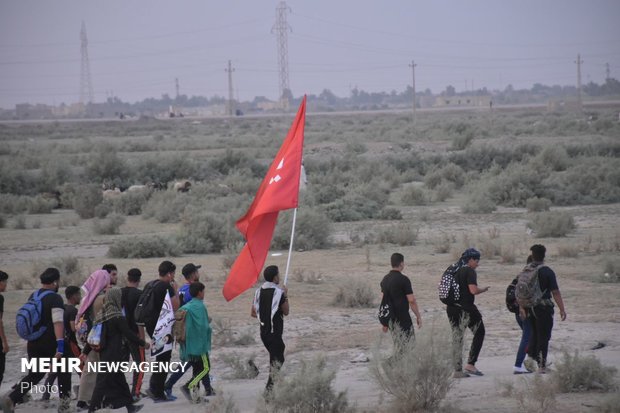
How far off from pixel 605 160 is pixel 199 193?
19722 millimetres

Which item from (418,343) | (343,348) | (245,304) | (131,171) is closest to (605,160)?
(131,171)

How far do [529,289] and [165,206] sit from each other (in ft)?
77.3

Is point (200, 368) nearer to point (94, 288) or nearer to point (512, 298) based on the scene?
point (94, 288)

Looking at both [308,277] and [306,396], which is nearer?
[306,396]

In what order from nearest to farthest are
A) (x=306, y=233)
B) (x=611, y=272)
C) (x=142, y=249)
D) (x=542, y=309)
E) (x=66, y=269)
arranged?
(x=542, y=309), (x=611, y=272), (x=66, y=269), (x=142, y=249), (x=306, y=233)

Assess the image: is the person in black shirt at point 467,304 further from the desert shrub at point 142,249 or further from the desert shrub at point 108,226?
the desert shrub at point 108,226

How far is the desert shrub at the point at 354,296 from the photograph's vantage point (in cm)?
1830

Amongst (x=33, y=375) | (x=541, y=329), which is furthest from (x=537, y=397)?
(x=33, y=375)

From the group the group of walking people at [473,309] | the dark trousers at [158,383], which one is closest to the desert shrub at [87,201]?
the dark trousers at [158,383]

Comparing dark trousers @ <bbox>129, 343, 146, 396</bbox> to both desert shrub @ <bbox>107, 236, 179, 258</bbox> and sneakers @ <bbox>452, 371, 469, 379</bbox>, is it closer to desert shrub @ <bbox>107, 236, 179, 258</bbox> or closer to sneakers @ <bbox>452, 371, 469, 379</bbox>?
sneakers @ <bbox>452, 371, 469, 379</bbox>

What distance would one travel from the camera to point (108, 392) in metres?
10.7

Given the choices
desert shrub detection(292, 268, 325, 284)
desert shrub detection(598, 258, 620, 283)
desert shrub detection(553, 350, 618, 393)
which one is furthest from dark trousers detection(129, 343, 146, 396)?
desert shrub detection(598, 258, 620, 283)

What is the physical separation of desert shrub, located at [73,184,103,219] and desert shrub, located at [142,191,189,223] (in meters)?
1.84

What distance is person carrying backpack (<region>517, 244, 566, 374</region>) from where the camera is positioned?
1202 cm
